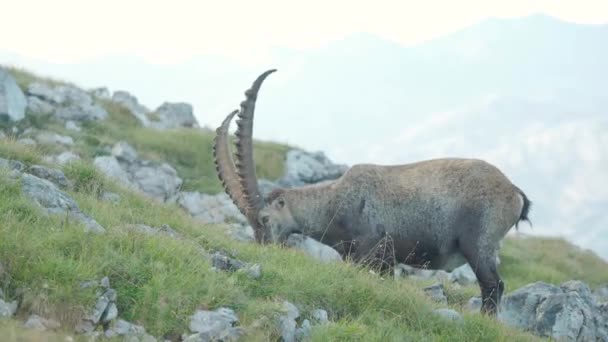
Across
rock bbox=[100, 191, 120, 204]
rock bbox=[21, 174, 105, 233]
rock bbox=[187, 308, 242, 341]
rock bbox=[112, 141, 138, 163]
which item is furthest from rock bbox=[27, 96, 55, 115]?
rock bbox=[187, 308, 242, 341]

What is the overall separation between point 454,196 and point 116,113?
1516 centimetres

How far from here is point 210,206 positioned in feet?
70.2

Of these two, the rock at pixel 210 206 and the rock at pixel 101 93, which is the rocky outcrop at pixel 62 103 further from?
the rock at pixel 210 206

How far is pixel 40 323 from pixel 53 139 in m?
14.1

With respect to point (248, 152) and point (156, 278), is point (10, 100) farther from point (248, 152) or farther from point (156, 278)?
point (156, 278)

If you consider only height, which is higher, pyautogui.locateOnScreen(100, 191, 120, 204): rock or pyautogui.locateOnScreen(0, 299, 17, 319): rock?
pyautogui.locateOnScreen(0, 299, 17, 319): rock

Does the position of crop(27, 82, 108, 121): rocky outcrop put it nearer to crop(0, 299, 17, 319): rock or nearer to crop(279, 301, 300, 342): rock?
crop(279, 301, 300, 342): rock

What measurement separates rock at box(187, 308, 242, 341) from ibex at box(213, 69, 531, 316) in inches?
191

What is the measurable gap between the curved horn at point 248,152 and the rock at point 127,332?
17.8 ft

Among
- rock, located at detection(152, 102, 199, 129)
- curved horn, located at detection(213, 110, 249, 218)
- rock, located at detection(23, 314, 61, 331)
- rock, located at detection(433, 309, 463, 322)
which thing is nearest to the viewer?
rock, located at detection(23, 314, 61, 331)

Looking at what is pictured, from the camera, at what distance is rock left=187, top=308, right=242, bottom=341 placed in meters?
8.05

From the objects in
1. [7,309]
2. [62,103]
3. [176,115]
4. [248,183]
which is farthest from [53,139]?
[7,309]

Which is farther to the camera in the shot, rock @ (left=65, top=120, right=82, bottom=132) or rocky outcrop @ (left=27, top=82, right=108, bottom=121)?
rocky outcrop @ (left=27, top=82, right=108, bottom=121)

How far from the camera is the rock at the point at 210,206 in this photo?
20.8 meters
